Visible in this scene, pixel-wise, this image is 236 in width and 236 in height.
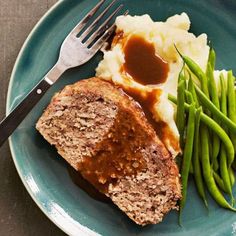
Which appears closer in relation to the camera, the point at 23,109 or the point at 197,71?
the point at 23,109

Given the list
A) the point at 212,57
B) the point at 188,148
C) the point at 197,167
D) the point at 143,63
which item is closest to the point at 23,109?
the point at 143,63

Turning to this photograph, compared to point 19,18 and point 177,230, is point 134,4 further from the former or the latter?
point 177,230

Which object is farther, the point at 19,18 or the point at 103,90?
the point at 19,18

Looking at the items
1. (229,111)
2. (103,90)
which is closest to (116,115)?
(103,90)

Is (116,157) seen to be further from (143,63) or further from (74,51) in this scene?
(74,51)

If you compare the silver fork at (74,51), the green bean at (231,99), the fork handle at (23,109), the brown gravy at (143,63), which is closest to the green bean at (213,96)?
the green bean at (231,99)

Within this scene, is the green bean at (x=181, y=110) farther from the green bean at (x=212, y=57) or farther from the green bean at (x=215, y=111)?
the green bean at (x=212, y=57)
